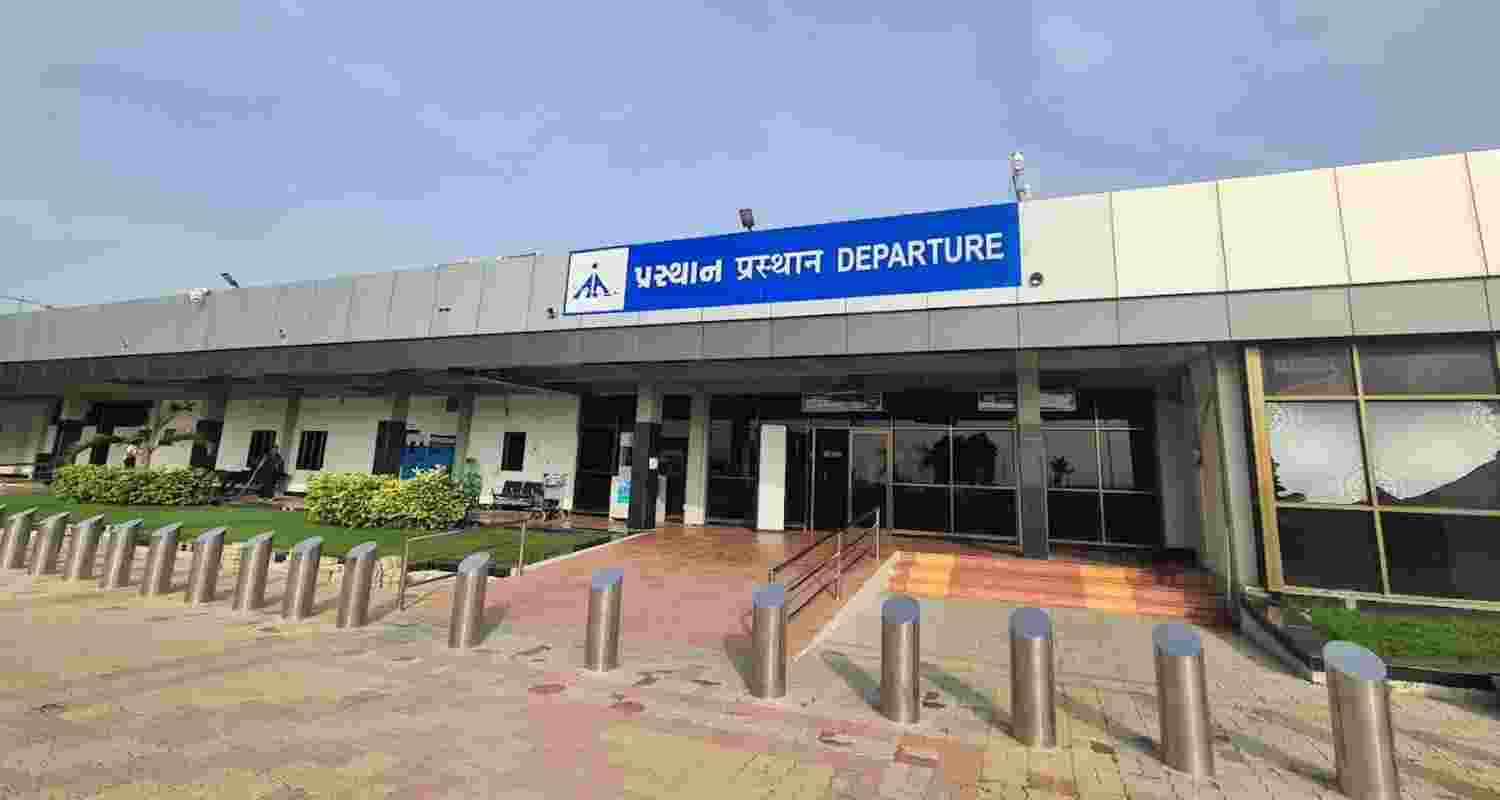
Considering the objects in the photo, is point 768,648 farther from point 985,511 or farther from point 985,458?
point 985,458

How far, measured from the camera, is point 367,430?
2231 centimetres

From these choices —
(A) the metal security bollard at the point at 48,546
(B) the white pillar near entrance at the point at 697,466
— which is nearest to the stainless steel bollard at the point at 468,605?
(A) the metal security bollard at the point at 48,546

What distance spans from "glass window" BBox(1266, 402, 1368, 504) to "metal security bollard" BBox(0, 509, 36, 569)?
2094 centimetres

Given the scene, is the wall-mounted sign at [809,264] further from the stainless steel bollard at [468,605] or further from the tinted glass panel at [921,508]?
the stainless steel bollard at [468,605]

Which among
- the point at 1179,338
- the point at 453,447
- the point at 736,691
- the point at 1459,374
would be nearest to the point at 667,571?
the point at 736,691

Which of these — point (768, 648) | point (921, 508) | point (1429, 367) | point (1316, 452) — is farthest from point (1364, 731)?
point (921, 508)

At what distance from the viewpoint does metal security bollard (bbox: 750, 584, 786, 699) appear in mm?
5438

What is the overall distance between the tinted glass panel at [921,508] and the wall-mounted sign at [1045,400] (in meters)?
2.38

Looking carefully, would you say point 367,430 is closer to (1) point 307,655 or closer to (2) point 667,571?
(2) point 667,571

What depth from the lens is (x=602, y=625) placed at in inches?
239

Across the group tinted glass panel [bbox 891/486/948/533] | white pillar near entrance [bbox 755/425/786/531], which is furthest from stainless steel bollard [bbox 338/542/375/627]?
tinted glass panel [bbox 891/486/948/533]

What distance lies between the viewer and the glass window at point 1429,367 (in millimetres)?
7988

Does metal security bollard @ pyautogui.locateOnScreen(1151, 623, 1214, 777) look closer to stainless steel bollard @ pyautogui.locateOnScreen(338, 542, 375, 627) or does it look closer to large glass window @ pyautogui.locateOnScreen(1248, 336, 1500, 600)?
large glass window @ pyautogui.locateOnScreen(1248, 336, 1500, 600)

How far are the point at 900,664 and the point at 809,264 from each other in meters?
8.53
